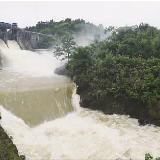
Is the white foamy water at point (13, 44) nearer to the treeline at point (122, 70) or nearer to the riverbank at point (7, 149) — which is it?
the treeline at point (122, 70)

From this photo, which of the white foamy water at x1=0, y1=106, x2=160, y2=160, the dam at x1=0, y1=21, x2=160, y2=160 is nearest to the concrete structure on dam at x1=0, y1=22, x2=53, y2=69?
the dam at x1=0, y1=21, x2=160, y2=160

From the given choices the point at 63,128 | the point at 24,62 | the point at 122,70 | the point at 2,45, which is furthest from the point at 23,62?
the point at 63,128

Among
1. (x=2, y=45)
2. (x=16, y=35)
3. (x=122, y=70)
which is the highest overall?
(x=16, y=35)

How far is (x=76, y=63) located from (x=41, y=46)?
2104cm

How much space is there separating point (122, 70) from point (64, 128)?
407 cm

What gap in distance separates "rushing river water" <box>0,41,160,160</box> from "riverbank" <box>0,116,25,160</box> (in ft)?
1.26

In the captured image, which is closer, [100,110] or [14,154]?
[14,154]

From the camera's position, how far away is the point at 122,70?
10.8 m

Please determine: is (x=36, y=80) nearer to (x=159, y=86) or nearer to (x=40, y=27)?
(x=159, y=86)

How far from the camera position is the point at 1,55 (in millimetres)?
20859

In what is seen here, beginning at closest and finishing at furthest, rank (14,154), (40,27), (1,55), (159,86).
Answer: (14,154) → (159,86) → (1,55) → (40,27)

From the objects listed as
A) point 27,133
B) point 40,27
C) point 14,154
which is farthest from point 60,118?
point 40,27

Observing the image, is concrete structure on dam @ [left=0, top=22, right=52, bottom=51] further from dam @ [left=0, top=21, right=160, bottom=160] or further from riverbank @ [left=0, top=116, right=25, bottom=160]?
riverbank @ [left=0, top=116, right=25, bottom=160]

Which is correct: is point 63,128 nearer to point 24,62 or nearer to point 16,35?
point 24,62
